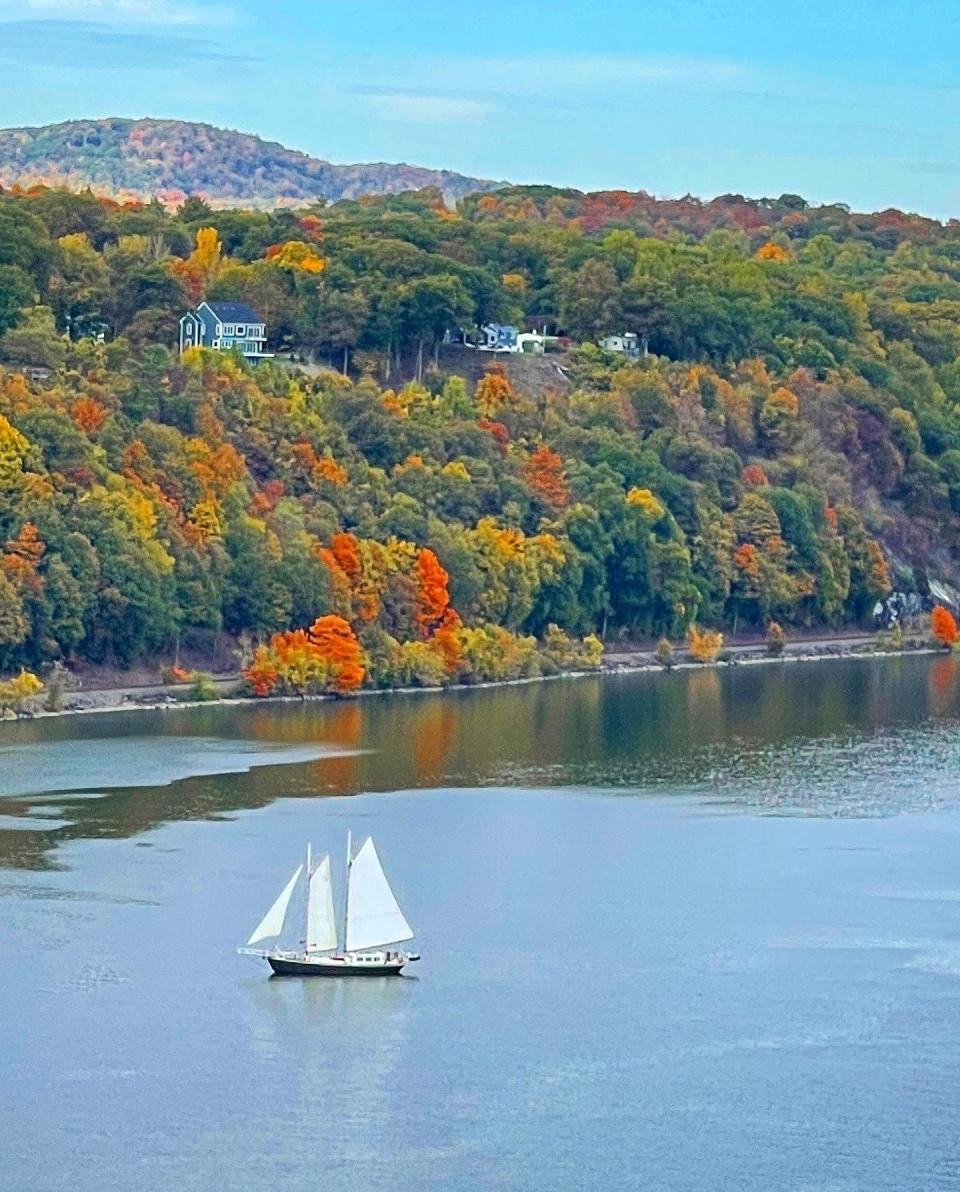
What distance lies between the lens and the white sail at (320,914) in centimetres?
4294

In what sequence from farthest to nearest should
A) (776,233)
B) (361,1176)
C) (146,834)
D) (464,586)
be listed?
(776,233) < (464,586) < (146,834) < (361,1176)

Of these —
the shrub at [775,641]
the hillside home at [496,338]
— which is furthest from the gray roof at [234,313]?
the shrub at [775,641]

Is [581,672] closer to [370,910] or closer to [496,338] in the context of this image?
[496,338]

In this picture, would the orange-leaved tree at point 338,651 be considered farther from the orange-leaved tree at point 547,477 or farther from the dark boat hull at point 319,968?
the dark boat hull at point 319,968

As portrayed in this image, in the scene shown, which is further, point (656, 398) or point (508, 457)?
point (656, 398)

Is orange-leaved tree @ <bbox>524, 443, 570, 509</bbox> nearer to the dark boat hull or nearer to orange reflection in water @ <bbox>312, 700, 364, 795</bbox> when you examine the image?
orange reflection in water @ <bbox>312, 700, 364, 795</bbox>

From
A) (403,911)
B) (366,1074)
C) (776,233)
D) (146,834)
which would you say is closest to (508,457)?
(146,834)

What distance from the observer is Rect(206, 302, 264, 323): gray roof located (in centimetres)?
9638

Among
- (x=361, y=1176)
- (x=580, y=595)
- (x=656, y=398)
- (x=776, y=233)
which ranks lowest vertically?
(x=361, y=1176)

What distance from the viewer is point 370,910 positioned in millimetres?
43344

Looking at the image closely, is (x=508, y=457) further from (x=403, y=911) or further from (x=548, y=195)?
(x=548, y=195)

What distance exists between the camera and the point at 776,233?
521ft

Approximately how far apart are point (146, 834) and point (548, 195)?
364 ft

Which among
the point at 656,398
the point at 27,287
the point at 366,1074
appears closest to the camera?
the point at 366,1074
